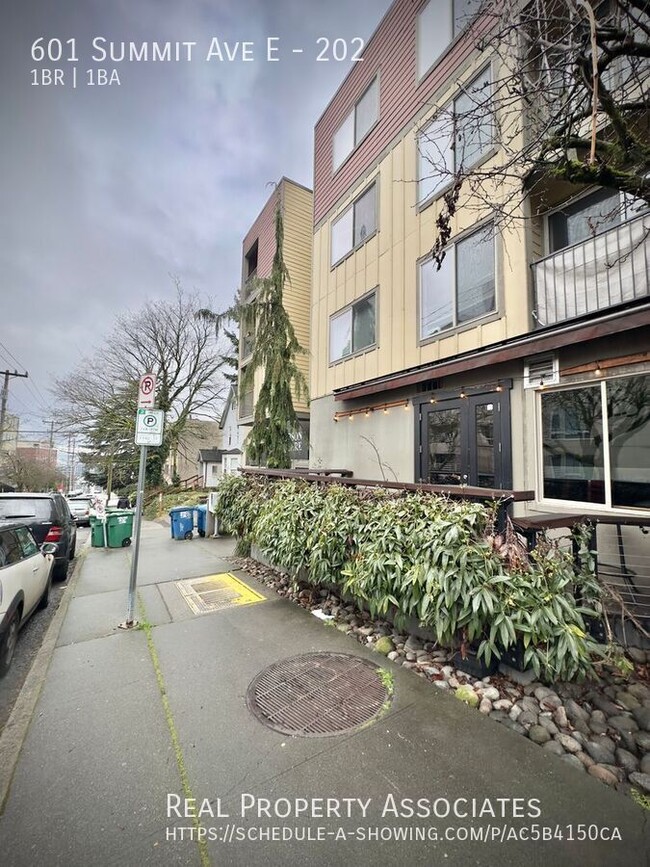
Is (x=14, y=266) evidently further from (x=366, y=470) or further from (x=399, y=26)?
(x=366, y=470)

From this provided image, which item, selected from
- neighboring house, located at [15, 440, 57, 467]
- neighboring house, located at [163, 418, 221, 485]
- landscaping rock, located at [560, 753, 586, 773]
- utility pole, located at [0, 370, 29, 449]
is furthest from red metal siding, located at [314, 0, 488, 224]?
neighboring house, located at [15, 440, 57, 467]

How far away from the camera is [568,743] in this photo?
2.28 meters

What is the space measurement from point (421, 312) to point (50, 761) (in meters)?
7.84

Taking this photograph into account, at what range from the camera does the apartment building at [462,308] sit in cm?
460

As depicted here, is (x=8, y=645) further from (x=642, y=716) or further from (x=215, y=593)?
(x=642, y=716)

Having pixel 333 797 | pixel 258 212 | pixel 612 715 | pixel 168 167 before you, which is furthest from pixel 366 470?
pixel 258 212

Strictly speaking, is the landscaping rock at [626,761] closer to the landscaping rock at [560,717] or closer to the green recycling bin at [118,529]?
the landscaping rock at [560,717]

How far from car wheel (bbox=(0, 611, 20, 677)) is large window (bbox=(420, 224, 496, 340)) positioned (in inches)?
294

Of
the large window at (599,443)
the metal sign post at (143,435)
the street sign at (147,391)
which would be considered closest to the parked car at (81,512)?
the metal sign post at (143,435)

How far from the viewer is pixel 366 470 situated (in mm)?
8430

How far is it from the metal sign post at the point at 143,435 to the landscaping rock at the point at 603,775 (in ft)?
14.2

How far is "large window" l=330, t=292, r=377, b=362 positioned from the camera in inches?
348

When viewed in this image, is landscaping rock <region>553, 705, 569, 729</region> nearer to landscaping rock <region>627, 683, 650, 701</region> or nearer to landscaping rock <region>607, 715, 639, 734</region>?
landscaping rock <region>607, 715, 639, 734</region>

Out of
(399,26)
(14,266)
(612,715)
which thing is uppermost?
(399,26)
